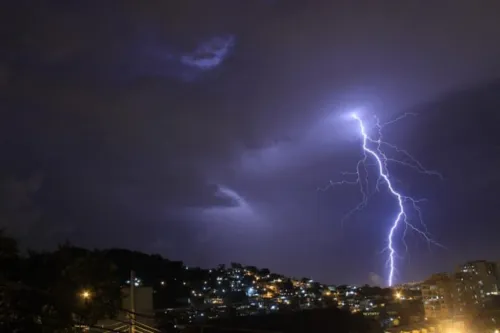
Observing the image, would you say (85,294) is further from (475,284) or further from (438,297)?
(475,284)

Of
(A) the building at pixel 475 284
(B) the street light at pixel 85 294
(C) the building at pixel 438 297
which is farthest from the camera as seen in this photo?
(A) the building at pixel 475 284

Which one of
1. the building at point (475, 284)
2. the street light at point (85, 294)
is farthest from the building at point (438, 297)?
the street light at point (85, 294)

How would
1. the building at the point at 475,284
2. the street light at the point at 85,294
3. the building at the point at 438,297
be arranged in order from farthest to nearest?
the building at the point at 475,284, the building at the point at 438,297, the street light at the point at 85,294

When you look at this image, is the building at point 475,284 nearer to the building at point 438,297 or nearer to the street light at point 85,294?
the building at point 438,297

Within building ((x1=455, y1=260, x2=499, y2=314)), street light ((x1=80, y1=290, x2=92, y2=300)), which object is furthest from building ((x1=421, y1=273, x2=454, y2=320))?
street light ((x1=80, y1=290, x2=92, y2=300))

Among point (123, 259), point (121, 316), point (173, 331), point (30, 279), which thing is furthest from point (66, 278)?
point (123, 259)

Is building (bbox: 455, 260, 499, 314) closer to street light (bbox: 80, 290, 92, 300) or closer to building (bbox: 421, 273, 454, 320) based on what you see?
building (bbox: 421, 273, 454, 320)
